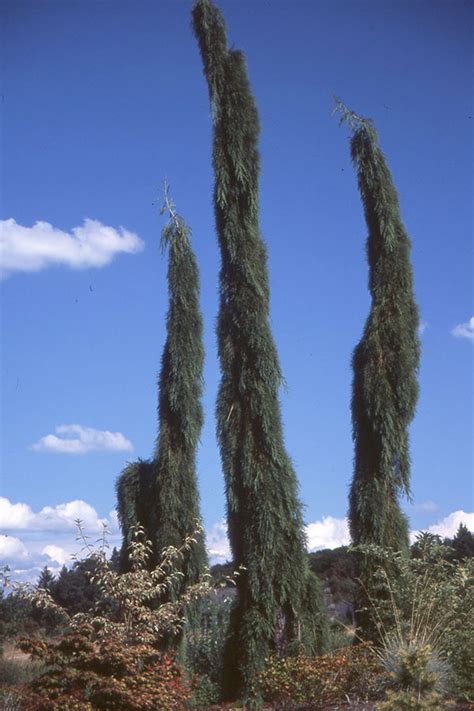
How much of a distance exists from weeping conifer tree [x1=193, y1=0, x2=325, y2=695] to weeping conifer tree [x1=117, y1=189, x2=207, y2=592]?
0.64 metres

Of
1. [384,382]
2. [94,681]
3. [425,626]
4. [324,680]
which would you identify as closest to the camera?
[94,681]

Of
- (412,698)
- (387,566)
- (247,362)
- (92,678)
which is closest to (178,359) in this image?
(247,362)

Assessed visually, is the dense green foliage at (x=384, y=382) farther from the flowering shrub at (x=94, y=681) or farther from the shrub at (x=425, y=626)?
the flowering shrub at (x=94, y=681)

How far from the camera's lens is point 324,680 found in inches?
352

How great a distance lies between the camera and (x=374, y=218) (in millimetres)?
13188

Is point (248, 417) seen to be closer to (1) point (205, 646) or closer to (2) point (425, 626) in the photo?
(1) point (205, 646)

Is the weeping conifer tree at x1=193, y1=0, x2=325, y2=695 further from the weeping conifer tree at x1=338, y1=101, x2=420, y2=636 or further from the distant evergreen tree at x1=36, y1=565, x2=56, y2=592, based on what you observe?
the distant evergreen tree at x1=36, y1=565, x2=56, y2=592

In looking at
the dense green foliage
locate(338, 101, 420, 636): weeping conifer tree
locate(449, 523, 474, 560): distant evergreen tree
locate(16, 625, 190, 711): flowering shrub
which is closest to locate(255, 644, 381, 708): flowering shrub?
locate(16, 625, 190, 711): flowering shrub

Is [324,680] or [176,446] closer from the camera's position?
[324,680]

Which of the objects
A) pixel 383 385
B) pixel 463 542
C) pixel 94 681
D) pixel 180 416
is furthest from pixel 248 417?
pixel 463 542

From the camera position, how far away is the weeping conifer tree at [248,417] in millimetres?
10969

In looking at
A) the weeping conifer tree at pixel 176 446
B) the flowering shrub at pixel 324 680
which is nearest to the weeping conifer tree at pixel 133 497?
the weeping conifer tree at pixel 176 446

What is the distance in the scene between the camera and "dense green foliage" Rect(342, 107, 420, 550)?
11891 mm

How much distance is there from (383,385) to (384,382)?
2.0 inches
